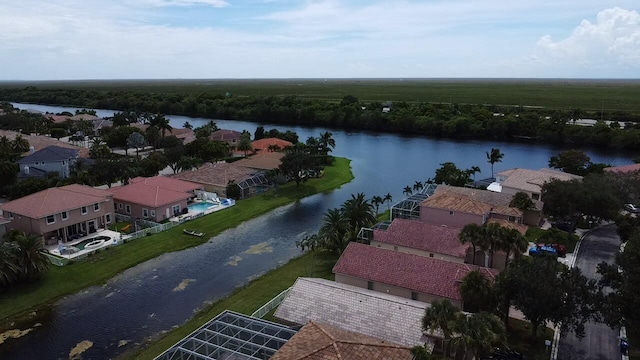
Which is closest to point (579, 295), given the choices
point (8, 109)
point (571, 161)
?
point (571, 161)

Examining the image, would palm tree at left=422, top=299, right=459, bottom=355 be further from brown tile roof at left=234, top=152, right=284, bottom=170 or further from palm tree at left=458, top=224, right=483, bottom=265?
brown tile roof at left=234, top=152, right=284, bottom=170

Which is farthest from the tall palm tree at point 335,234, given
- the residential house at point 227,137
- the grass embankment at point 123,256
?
the residential house at point 227,137

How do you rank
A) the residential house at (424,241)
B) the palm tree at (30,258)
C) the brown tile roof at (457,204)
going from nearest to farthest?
the palm tree at (30,258) < the residential house at (424,241) < the brown tile roof at (457,204)

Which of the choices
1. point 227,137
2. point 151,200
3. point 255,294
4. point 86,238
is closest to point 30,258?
point 86,238

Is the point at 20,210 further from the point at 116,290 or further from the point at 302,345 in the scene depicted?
the point at 302,345

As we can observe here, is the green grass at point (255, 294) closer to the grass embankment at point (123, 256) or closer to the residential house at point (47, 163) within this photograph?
the grass embankment at point (123, 256)

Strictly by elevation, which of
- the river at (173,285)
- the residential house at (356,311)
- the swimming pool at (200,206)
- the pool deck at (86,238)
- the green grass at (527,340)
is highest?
the residential house at (356,311)

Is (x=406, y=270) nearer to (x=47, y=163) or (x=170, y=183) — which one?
(x=170, y=183)
